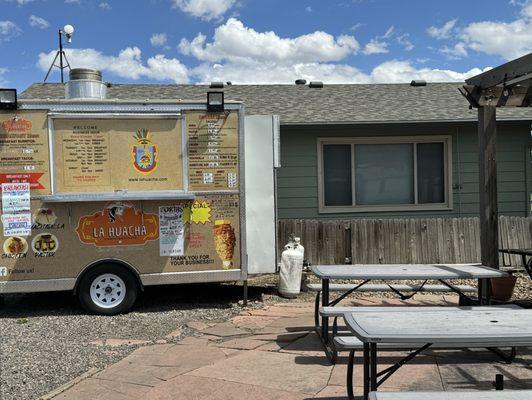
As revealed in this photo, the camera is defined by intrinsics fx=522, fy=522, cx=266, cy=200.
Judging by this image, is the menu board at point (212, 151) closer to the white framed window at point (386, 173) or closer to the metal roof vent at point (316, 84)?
the white framed window at point (386, 173)

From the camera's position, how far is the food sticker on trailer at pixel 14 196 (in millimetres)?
6715

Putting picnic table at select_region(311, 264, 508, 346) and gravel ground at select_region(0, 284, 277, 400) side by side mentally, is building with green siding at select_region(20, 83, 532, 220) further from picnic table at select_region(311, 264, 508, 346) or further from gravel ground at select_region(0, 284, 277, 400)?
picnic table at select_region(311, 264, 508, 346)

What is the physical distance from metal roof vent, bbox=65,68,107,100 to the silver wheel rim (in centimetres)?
253

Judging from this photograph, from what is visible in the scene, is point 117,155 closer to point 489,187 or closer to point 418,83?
point 489,187

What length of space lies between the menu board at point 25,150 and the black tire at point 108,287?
50.0 inches

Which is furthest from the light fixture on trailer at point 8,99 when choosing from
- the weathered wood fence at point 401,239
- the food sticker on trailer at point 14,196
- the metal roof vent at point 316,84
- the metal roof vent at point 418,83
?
the metal roof vent at point 418,83

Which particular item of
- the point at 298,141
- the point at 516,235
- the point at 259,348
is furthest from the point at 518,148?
the point at 259,348

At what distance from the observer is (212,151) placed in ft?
23.5

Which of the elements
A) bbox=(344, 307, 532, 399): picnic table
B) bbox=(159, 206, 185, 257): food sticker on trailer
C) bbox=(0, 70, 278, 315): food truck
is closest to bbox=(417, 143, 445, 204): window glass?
bbox=(0, 70, 278, 315): food truck

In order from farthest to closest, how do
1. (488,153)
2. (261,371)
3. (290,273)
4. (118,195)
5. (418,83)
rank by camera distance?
(418,83) → (290,273) → (118,195) → (488,153) → (261,371)

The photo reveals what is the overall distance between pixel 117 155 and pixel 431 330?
4839 millimetres

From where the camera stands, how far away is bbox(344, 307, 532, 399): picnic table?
3295 mm

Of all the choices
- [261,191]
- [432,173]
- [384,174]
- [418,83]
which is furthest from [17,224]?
[418,83]

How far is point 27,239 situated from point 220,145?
2802 millimetres
